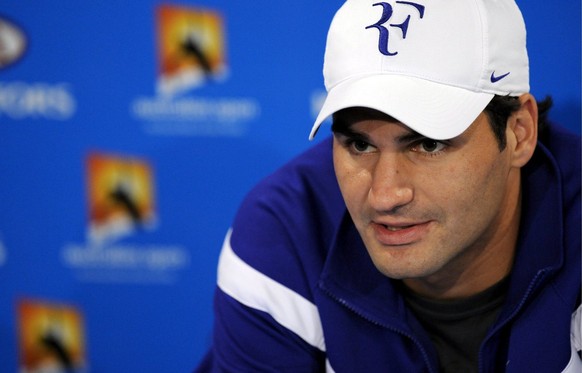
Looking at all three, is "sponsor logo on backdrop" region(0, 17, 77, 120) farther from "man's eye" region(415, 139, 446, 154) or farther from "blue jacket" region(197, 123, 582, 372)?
"man's eye" region(415, 139, 446, 154)

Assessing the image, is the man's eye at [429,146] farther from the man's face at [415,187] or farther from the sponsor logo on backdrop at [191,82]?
the sponsor logo on backdrop at [191,82]

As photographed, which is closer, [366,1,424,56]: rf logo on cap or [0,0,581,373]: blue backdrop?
[366,1,424,56]: rf logo on cap

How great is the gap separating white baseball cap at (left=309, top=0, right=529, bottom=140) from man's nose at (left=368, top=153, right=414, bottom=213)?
0.19ft

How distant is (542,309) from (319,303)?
0.31 meters

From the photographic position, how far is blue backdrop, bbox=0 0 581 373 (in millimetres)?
1600

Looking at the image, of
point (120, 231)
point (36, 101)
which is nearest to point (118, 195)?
point (120, 231)

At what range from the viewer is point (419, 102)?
1.00 meters

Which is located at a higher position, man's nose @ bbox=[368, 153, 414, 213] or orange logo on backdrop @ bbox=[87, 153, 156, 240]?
man's nose @ bbox=[368, 153, 414, 213]

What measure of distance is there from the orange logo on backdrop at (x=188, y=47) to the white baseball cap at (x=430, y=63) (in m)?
0.63

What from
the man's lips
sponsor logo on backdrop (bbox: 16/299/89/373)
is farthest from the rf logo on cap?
sponsor logo on backdrop (bbox: 16/299/89/373)

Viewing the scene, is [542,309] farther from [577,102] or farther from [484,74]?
[577,102]

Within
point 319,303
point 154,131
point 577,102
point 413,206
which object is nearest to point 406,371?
point 319,303

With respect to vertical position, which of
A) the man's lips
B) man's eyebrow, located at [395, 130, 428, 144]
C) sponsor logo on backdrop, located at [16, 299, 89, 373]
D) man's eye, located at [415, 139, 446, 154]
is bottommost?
sponsor logo on backdrop, located at [16, 299, 89, 373]

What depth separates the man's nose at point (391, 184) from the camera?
100 centimetres
